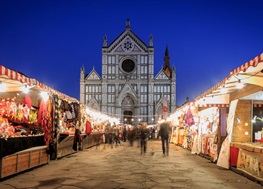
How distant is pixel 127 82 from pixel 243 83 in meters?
51.6

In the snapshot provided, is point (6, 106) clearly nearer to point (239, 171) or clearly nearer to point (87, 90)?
point (239, 171)

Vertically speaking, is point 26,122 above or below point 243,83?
below

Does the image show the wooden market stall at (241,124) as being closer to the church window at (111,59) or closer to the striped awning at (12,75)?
the striped awning at (12,75)

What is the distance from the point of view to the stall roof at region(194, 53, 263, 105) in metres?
6.80

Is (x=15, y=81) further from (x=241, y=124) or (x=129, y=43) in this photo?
(x=129, y=43)

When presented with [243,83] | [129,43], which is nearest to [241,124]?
[243,83]

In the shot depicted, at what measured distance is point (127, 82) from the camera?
6059cm

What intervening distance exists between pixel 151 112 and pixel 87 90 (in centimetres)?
1182

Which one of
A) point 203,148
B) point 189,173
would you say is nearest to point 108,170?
point 189,173

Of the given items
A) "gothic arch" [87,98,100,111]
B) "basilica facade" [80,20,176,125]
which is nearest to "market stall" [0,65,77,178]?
"gothic arch" [87,98,100,111]

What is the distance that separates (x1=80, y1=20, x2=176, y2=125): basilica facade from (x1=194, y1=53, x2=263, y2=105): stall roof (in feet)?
151

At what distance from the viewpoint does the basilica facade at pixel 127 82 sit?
198 feet

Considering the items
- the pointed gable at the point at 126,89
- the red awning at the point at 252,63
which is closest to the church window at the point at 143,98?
the pointed gable at the point at 126,89

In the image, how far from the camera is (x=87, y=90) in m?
61.0
